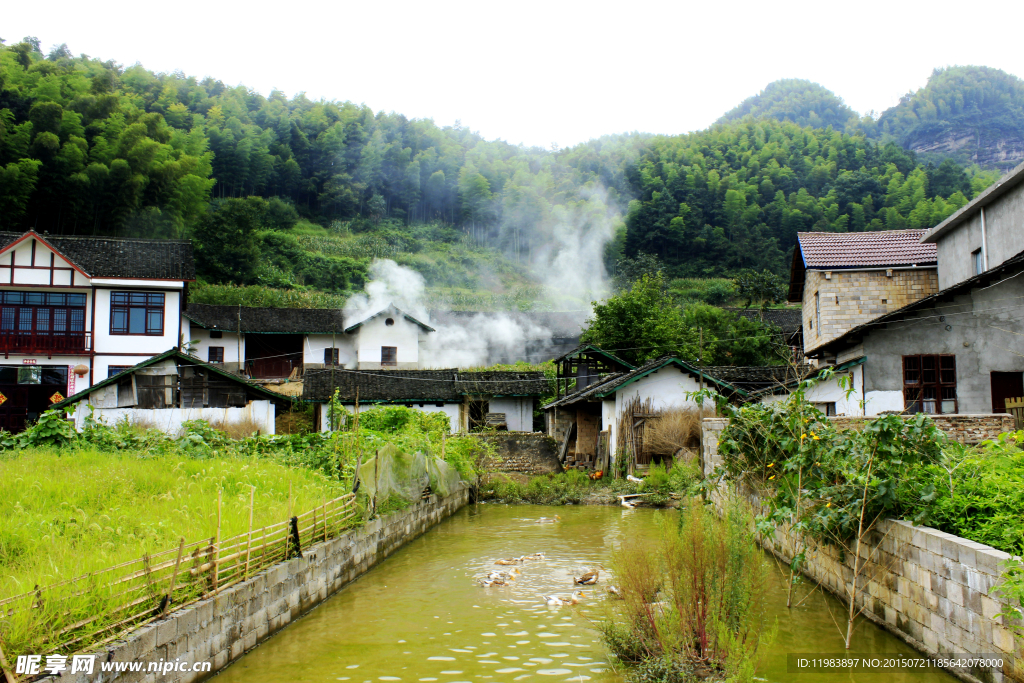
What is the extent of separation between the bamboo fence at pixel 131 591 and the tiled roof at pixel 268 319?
31.0 m

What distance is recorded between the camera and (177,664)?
594 cm

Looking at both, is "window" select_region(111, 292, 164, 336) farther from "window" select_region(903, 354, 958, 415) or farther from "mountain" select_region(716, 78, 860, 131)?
"mountain" select_region(716, 78, 860, 131)

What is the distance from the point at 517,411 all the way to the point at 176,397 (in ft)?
49.6

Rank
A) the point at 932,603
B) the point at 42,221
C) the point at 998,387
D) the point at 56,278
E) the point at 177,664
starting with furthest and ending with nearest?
the point at 42,221
the point at 56,278
the point at 998,387
the point at 932,603
the point at 177,664

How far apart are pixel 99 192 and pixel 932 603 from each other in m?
50.5

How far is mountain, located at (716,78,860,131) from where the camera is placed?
401ft

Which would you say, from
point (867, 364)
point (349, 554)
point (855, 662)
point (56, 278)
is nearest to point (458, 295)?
point (56, 278)

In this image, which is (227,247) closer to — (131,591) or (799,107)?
(131,591)

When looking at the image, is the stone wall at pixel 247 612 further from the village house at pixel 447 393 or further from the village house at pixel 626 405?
the village house at pixel 447 393

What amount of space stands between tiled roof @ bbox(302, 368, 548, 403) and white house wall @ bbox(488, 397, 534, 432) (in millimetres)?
673

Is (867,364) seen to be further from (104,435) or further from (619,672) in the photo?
(104,435)

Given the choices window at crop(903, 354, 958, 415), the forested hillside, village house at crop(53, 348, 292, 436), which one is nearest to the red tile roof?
window at crop(903, 354, 958, 415)

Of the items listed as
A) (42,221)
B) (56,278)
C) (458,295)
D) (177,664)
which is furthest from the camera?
(458,295)

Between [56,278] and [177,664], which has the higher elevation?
[56,278]
